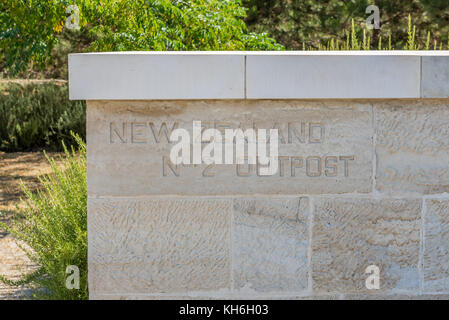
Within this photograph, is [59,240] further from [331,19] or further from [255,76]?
[331,19]

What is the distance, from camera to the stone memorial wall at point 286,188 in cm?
258

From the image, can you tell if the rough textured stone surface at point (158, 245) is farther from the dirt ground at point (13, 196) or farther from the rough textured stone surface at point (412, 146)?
the dirt ground at point (13, 196)

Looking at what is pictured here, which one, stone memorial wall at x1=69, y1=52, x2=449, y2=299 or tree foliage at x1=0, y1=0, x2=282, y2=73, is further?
tree foliage at x1=0, y1=0, x2=282, y2=73

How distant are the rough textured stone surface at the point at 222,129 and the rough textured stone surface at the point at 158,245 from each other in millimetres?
79

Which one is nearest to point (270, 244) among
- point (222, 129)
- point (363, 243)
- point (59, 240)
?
point (363, 243)

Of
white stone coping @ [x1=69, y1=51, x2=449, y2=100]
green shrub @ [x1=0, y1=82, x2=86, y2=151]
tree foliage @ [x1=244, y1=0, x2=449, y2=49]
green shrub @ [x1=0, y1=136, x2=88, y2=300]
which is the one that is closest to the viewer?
white stone coping @ [x1=69, y1=51, x2=449, y2=100]

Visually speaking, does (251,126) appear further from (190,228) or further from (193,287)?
(193,287)

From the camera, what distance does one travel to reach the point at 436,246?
2.75m

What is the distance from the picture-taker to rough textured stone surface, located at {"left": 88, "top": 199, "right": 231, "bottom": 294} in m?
2.69

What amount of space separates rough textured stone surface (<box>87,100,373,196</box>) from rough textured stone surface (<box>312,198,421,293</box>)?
127 mm

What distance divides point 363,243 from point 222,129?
85 cm

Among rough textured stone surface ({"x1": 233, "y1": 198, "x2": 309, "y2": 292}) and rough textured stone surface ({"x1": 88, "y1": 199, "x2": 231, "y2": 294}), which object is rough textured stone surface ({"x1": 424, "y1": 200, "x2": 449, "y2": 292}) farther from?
rough textured stone surface ({"x1": 88, "y1": 199, "x2": 231, "y2": 294})

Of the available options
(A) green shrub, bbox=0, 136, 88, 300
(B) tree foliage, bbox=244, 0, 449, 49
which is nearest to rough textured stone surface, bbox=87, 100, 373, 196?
(A) green shrub, bbox=0, 136, 88, 300

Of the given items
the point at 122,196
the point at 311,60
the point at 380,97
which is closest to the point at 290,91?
the point at 311,60
